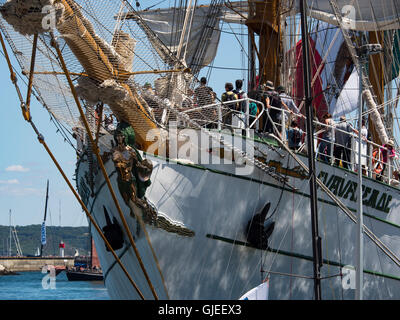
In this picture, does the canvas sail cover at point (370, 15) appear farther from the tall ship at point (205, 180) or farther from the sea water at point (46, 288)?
the sea water at point (46, 288)

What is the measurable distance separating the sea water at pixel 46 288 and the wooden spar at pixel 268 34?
27693mm

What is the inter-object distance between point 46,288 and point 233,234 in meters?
46.3

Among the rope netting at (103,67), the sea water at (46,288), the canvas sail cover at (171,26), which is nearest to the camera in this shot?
the rope netting at (103,67)

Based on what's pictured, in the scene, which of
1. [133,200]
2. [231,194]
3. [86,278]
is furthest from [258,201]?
[86,278]

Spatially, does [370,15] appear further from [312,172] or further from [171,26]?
[312,172]

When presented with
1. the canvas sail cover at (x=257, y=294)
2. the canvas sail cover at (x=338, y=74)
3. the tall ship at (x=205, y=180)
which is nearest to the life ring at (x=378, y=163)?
the tall ship at (x=205, y=180)

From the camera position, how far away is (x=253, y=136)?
653 inches

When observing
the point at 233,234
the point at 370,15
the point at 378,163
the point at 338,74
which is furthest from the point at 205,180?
the point at 338,74

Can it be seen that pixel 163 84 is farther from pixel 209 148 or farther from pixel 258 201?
pixel 258 201

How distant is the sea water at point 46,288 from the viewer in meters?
48.1

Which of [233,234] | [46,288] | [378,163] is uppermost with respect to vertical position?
[378,163]

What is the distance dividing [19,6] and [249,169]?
6390 mm

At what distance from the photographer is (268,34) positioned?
70.5ft

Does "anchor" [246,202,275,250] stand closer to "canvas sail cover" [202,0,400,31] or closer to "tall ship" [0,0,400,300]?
"tall ship" [0,0,400,300]
